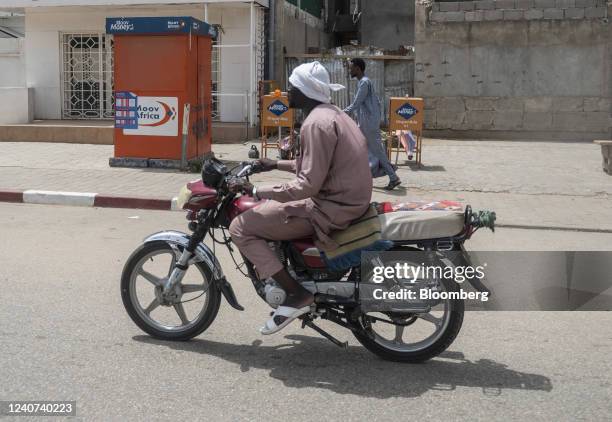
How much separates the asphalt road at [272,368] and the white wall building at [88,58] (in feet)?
37.5

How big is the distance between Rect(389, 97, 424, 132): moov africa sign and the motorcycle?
8143 millimetres

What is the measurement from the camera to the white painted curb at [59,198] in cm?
980

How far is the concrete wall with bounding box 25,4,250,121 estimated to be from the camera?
16.8 metres

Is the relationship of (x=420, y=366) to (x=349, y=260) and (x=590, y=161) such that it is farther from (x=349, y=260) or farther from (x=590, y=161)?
(x=590, y=161)

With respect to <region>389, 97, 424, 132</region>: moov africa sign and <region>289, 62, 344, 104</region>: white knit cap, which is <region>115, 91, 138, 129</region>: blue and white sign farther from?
<region>289, 62, 344, 104</region>: white knit cap

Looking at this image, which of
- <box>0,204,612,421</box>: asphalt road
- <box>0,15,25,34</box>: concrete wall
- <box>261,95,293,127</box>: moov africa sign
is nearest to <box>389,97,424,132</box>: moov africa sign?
<box>261,95,293,127</box>: moov africa sign

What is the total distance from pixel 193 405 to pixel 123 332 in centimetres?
128

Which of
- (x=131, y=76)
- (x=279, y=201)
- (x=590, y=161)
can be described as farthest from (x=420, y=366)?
(x=590, y=161)

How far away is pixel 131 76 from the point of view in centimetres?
1221

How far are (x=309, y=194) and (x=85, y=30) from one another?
15.2 m

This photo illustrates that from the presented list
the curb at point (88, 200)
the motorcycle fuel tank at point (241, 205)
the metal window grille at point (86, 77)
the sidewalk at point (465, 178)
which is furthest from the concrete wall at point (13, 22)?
the motorcycle fuel tank at point (241, 205)

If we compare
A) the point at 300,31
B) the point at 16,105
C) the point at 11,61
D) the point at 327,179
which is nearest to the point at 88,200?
the point at 327,179

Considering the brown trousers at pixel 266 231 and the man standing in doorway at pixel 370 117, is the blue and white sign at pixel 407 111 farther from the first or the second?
the brown trousers at pixel 266 231

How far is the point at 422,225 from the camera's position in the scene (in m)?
4.12
